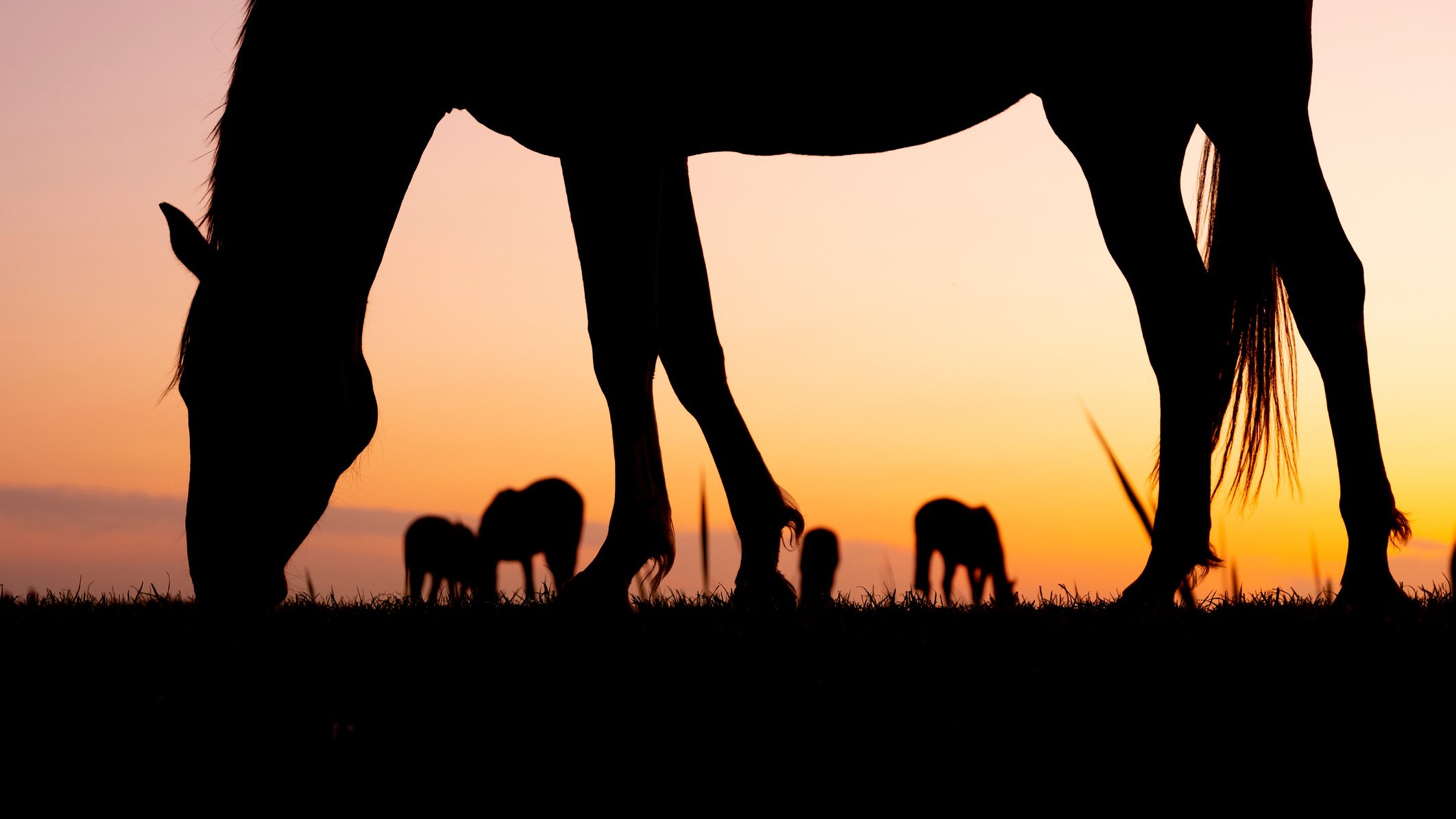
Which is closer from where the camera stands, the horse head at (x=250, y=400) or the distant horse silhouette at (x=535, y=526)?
the horse head at (x=250, y=400)

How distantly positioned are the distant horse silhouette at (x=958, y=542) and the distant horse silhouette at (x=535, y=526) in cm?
289

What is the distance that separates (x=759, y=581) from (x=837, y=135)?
146 centimetres

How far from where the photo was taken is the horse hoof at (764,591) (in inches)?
147

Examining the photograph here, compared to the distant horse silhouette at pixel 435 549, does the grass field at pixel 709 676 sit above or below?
below

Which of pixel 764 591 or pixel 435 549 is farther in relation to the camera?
pixel 435 549

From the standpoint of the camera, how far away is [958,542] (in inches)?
375

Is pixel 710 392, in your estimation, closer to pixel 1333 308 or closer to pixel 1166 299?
pixel 1166 299

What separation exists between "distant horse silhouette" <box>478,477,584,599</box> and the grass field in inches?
194

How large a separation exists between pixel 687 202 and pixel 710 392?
609 millimetres

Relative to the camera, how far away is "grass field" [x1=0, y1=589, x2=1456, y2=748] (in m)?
1.85

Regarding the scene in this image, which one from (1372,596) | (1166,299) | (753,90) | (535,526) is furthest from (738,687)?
(535,526)

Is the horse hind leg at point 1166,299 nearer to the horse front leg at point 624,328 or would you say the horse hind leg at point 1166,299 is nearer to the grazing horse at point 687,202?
the grazing horse at point 687,202

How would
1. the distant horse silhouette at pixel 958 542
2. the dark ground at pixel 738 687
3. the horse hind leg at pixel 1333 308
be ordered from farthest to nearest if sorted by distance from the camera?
the distant horse silhouette at pixel 958 542 < the horse hind leg at pixel 1333 308 < the dark ground at pixel 738 687

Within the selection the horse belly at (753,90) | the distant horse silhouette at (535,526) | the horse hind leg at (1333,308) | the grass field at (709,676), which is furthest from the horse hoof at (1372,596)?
the distant horse silhouette at (535,526)
